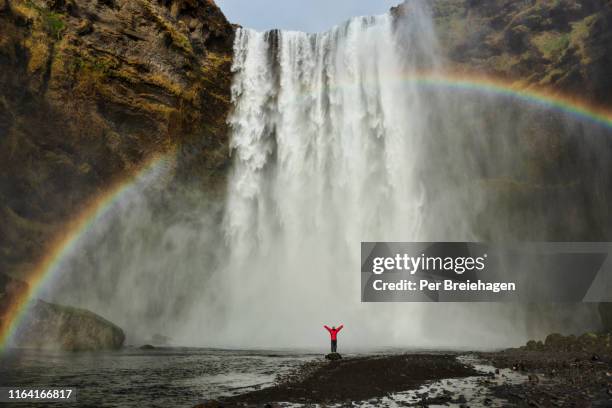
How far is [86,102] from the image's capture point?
29594 mm

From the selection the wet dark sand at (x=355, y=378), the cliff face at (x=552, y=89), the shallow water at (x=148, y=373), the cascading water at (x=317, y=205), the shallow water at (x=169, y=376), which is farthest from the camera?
the cascading water at (x=317, y=205)

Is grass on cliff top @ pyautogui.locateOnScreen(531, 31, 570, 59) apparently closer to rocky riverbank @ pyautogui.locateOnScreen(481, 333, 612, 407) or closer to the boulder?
rocky riverbank @ pyautogui.locateOnScreen(481, 333, 612, 407)

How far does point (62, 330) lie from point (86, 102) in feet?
48.1

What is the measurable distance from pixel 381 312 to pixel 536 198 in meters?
13.5

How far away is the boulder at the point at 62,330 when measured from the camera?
22.1 metres

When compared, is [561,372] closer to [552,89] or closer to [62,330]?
[62,330]

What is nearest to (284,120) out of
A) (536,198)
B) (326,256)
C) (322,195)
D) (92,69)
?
(322,195)

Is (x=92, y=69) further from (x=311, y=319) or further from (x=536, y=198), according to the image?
(x=536, y=198)

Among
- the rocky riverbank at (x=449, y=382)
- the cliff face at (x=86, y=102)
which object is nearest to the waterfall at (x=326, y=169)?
the cliff face at (x=86, y=102)

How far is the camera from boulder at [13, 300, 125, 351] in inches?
870

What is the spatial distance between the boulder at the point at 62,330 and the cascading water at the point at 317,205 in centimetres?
700

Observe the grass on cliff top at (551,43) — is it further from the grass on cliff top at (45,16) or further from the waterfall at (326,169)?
the grass on cliff top at (45,16)

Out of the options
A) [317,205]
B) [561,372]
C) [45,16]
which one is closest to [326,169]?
[317,205]

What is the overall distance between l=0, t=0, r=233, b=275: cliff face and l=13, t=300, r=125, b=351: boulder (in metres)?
6.19
